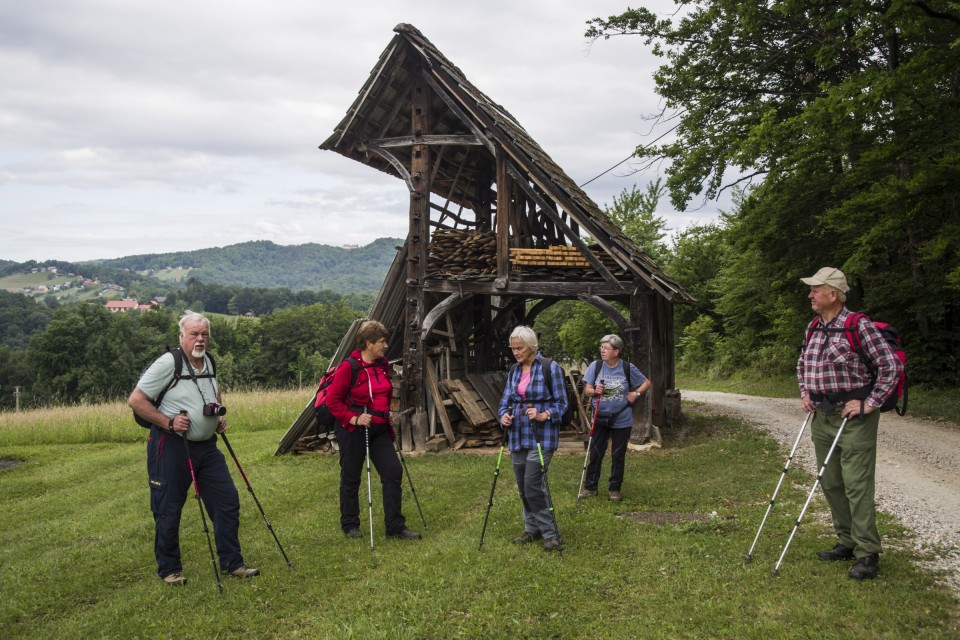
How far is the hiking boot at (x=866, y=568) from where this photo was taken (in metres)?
5.22

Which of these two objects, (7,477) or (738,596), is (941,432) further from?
(7,477)

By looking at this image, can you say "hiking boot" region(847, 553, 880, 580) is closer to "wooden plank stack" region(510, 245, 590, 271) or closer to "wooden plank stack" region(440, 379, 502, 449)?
"wooden plank stack" region(510, 245, 590, 271)

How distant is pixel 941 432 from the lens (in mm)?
12852

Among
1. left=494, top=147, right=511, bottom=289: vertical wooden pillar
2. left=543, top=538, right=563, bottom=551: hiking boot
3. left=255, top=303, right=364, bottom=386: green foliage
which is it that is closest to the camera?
left=543, top=538, right=563, bottom=551: hiking boot

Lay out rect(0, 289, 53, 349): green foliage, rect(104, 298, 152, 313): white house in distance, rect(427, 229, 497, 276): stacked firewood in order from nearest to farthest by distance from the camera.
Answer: rect(427, 229, 497, 276): stacked firewood, rect(0, 289, 53, 349): green foliage, rect(104, 298, 152, 313): white house in distance

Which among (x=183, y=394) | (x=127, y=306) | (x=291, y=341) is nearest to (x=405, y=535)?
(x=183, y=394)

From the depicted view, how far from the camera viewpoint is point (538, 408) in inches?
247

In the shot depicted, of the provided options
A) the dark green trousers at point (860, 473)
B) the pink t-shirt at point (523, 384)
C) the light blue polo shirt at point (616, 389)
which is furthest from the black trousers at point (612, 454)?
the dark green trousers at point (860, 473)

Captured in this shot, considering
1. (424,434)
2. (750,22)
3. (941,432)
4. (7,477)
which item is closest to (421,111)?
(424,434)

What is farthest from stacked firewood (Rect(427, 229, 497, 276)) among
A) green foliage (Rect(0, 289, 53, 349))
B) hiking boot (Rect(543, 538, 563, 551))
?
green foliage (Rect(0, 289, 53, 349))

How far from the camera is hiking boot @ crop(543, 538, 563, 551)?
6.19 metres

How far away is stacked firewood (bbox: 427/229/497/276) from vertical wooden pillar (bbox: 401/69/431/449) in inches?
9.8

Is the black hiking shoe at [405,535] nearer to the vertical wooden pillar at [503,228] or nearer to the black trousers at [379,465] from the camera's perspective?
the black trousers at [379,465]

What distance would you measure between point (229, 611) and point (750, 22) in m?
15.1
